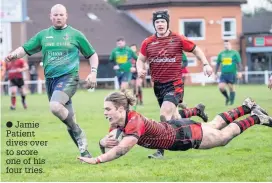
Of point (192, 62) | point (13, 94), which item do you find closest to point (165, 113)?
point (13, 94)

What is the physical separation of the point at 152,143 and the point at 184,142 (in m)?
0.56

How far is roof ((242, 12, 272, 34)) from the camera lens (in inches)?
2970

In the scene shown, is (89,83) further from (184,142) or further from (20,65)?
(20,65)

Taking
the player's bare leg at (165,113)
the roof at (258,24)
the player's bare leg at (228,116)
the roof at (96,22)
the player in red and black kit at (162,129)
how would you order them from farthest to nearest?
the roof at (258,24)
the roof at (96,22)
the player's bare leg at (165,113)
the player's bare leg at (228,116)
the player in red and black kit at (162,129)

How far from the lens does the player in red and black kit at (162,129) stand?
33.4 ft

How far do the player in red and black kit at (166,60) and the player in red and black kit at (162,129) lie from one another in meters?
2.02

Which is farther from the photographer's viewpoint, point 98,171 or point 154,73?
point 154,73

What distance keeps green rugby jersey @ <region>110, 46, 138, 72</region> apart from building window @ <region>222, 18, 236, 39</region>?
37685 millimetres

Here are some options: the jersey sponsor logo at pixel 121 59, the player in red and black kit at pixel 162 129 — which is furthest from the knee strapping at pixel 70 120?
the jersey sponsor logo at pixel 121 59

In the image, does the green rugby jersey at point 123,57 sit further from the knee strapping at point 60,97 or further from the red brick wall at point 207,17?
the red brick wall at point 207,17

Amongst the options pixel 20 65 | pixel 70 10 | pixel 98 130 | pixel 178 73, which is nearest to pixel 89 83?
pixel 178 73

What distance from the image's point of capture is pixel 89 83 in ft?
42.5

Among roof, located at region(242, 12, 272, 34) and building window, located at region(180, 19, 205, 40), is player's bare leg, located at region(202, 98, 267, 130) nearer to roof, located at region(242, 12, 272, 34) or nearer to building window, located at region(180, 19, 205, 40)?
building window, located at region(180, 19, 205, 40)

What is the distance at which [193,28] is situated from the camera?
216 feet
